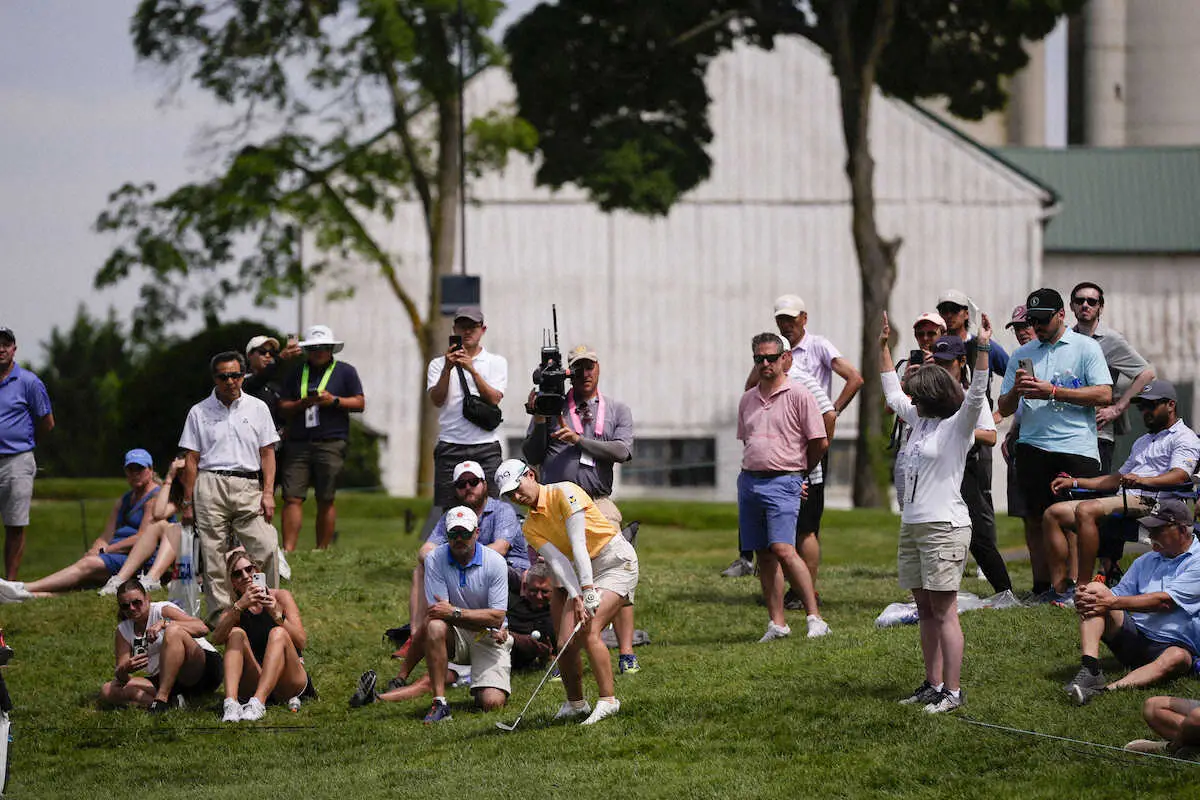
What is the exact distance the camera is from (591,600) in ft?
29.4

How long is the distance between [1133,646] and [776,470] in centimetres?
277

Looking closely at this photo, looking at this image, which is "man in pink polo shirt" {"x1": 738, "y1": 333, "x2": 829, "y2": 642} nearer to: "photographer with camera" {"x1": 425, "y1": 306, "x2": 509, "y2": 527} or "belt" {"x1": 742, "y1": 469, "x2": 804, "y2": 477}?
"belt" {"x1": 742, "y1": 469, "x2": 804, "y2": 477}

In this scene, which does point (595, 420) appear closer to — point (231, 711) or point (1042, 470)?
point (1042, 470)

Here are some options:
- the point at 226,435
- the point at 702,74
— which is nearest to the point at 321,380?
the point at 226,435

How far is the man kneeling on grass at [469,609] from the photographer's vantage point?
9.84 meters

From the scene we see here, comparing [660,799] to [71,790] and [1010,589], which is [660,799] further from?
[1010,589]

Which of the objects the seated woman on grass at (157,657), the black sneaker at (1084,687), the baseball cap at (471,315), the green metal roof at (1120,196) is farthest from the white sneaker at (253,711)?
the green metal roof at (1120,196)

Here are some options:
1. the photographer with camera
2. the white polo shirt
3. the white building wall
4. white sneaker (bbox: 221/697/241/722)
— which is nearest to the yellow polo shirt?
white sneaker (bbox: 221/697/241/722)

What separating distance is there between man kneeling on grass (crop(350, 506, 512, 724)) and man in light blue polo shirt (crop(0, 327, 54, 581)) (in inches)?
183

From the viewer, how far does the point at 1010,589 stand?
11.1m

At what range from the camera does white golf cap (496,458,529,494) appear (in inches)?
350

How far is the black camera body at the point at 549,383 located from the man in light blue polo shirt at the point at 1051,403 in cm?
282

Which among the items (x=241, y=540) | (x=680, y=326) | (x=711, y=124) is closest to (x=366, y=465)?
(x=680, y=326)

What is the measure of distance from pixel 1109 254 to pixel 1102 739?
1277 inches
